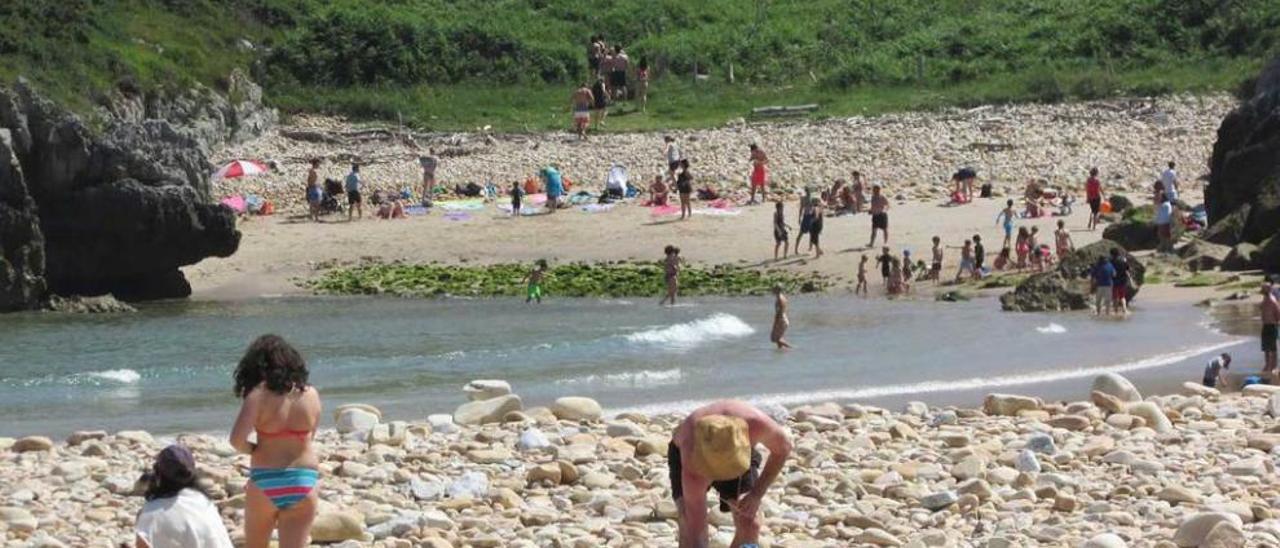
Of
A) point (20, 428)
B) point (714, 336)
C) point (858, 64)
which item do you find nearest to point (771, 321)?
point (714, 336)

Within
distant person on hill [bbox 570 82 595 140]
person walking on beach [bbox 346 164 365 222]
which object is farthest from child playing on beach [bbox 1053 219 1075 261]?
distant person on hill [bbox 570 82 595 140]

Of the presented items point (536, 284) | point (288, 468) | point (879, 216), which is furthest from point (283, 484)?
point (879, 216)

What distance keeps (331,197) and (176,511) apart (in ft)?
104

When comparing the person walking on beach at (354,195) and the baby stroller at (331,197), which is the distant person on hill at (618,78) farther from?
the person walking on beach at (354,195)

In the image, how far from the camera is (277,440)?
32.9 ft

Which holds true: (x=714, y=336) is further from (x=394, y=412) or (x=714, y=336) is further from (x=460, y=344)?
(x=394, y=412)

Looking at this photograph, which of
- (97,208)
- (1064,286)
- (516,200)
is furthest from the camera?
(516,200)

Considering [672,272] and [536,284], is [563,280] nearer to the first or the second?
[536,284]

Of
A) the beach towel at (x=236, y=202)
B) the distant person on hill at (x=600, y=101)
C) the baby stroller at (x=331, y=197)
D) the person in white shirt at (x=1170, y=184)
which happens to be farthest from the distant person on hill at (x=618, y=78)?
the person in white shirt at (x=1170, y=184)

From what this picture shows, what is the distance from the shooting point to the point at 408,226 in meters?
38.9

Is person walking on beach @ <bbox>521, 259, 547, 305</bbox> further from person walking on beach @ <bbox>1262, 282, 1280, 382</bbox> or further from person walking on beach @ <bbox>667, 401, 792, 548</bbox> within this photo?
person walking on beach @ <bbox>667, 401, 792, 548</bbox>

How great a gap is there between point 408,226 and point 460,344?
12.4 metres

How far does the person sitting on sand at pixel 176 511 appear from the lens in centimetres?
895

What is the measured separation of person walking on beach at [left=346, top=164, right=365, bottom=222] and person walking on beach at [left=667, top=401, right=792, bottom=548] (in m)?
29.2
